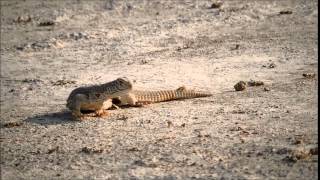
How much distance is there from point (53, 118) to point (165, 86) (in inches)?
126

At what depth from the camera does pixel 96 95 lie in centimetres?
1146

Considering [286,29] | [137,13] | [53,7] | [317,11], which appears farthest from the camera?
[53,7]

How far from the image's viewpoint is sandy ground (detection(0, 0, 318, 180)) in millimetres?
9047

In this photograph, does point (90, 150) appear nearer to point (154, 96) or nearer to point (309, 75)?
point (154, 96)

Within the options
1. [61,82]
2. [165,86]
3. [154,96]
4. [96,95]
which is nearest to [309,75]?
[165,86]

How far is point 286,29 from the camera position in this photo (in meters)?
19.7

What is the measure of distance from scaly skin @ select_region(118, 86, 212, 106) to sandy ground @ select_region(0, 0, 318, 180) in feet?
0.52

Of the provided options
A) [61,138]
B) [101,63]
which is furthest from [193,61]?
[61,138]

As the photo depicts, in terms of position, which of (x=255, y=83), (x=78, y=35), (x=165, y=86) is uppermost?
(x=255, y=83)

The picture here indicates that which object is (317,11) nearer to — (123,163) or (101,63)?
(101,63)

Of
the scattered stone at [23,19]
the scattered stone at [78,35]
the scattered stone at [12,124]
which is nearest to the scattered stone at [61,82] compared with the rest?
the scattered stone at [12,124]

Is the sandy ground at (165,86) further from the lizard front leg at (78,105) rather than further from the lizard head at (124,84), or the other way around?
the lizard head at (124,84)

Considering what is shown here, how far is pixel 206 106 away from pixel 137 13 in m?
12.5

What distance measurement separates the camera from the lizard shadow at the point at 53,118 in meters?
11.6
